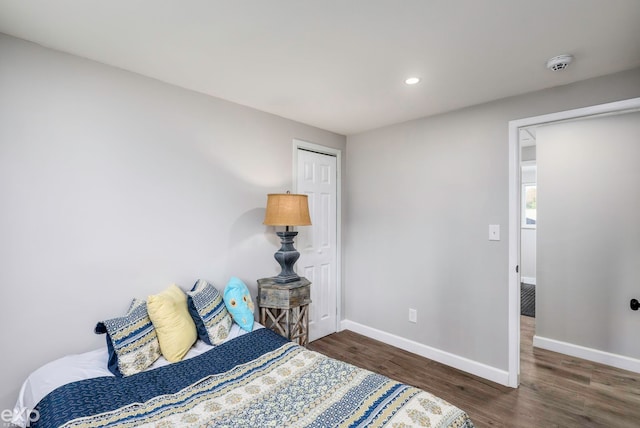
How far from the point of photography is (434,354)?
2951 mm

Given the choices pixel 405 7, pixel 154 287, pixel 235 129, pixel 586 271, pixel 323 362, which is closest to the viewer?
pixel 405 7

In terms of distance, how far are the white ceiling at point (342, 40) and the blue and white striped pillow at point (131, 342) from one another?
1.56 metres

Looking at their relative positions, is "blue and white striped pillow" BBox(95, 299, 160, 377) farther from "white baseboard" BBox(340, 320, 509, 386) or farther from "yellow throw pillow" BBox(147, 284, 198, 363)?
"white baseboard" BBox(340, 320, 509, 386)

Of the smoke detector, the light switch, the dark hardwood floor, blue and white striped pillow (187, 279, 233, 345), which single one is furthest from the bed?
the smoke detector

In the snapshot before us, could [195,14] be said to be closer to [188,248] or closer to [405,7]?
[405,7]

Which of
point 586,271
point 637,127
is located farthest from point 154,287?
point 637,127

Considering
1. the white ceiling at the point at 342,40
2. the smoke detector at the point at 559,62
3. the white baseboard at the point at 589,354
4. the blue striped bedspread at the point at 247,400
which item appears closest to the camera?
the blue striped bedspread at the point at 247,400

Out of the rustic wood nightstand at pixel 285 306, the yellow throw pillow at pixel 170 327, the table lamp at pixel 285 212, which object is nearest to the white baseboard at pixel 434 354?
the rustic wood nightstand at pixel 285 306

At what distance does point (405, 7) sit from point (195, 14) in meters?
0.98

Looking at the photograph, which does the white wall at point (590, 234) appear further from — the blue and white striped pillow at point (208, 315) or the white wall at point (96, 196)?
the blue and white striped pillow at point (208, 315)

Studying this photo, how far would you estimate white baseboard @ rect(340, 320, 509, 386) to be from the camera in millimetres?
2564

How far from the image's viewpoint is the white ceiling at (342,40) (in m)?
1.41

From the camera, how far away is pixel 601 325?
9.65ft

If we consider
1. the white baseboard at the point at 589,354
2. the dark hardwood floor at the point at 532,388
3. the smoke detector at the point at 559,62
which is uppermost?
the smoke detector at the point at 559,62
